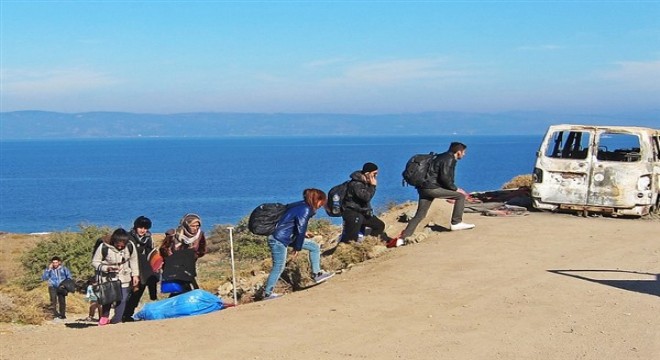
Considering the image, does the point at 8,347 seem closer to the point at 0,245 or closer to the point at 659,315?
the point at 659,315

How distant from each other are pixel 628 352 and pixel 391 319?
245 centimetres

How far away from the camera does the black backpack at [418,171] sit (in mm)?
14188

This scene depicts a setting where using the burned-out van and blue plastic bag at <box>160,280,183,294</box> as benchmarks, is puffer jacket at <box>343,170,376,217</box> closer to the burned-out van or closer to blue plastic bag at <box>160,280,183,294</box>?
blue plastic bag at <box>160,280,183,294</box>

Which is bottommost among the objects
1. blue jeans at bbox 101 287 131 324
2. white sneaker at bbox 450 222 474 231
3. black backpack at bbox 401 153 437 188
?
blue jeans at bbox 101 287 131 324

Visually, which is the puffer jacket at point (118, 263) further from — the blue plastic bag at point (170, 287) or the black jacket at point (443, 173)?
the black jacket at point (443, 173)

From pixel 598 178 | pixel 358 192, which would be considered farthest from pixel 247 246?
pixel 358 192

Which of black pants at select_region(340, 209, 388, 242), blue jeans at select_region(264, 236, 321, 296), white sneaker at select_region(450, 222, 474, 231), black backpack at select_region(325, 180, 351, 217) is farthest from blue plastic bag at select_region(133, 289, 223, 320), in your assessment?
white sneaker at select_region(450, 222, 474, 231)

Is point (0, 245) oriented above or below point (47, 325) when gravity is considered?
below

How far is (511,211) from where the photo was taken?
17.3m

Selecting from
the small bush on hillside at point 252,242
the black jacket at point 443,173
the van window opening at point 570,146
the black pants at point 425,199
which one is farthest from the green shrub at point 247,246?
the black jacket at point 443,173

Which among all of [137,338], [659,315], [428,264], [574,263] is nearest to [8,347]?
[137,338]

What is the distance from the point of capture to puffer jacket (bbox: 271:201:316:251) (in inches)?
449

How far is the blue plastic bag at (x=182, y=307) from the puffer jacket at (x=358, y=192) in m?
3.50

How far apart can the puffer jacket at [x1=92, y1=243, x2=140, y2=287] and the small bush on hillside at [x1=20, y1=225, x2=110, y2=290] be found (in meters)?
14.2
